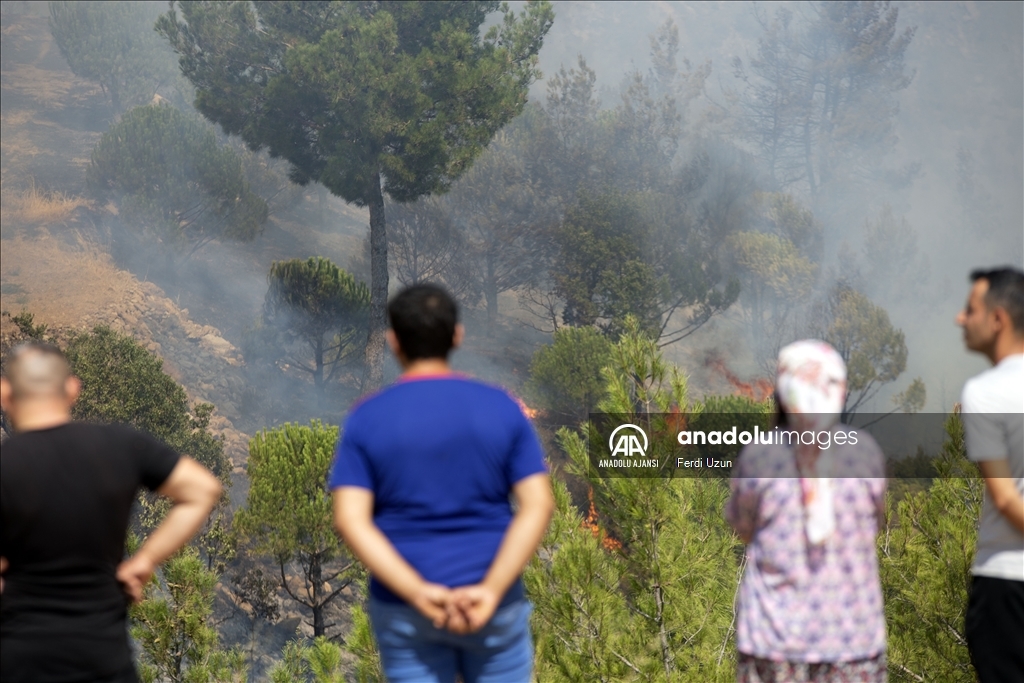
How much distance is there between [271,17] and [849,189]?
25.9 m

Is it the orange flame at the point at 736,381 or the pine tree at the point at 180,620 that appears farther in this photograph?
the orange flame at the point at 736,381

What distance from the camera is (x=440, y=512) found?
1987 millimetres

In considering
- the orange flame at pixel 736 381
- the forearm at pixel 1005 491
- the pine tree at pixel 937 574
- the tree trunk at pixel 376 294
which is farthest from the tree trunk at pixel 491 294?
the forearm at pixel 1005 491

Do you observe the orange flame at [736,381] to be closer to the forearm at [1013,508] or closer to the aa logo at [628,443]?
the aa logo at [628,443]

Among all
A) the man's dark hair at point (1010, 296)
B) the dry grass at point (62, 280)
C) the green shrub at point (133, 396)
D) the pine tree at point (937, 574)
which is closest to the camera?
the man's dark hair at point (1010, 296)

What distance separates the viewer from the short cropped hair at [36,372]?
6.81ft

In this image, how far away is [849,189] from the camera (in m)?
42.3

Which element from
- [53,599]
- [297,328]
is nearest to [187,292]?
[297,328]

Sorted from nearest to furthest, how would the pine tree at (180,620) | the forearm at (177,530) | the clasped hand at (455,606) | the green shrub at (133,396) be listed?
the clasped hand at (455,606), the forearm at (177,530), the pine tree at (180,620), the green shrub at (133,396)

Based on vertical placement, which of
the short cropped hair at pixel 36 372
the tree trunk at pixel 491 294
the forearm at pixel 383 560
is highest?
the tree trunk at pixel 491 294

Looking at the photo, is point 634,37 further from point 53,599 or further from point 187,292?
point 53,599

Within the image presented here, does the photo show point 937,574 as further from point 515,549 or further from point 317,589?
point 317,589

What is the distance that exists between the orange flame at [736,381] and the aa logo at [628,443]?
3009 centimetres

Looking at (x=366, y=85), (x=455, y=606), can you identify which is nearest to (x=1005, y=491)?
(x=455, y=606)
